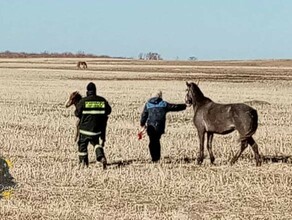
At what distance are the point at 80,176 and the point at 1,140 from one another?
5672 mm

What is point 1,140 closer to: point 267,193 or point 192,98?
point 192,98

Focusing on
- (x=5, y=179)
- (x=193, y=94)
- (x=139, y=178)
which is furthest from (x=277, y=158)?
(x=5, y=179)

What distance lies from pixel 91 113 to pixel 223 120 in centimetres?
257

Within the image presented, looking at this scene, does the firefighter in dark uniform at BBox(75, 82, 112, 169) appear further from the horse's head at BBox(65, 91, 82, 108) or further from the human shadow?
the human shadow

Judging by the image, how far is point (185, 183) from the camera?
36.3ft

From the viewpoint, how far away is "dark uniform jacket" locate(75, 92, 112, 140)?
41.9 ft

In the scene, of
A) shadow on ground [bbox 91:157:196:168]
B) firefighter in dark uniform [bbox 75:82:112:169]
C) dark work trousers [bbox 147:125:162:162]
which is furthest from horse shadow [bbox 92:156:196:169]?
firefighter in dark uniform [bbox 75:82:112:169]

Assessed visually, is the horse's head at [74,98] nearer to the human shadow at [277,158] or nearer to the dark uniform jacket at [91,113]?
the dark uniform jacket at [91,113]

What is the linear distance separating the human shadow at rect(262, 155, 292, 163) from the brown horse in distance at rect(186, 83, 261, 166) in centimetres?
81

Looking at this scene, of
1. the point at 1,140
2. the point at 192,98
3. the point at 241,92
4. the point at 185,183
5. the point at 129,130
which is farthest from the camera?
the point at 241,92

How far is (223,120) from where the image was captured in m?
13.3

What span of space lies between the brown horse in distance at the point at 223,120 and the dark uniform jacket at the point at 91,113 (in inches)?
79.5

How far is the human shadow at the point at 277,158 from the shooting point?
1390 centimetres

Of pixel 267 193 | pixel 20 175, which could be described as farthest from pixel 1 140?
pixel 267 193
